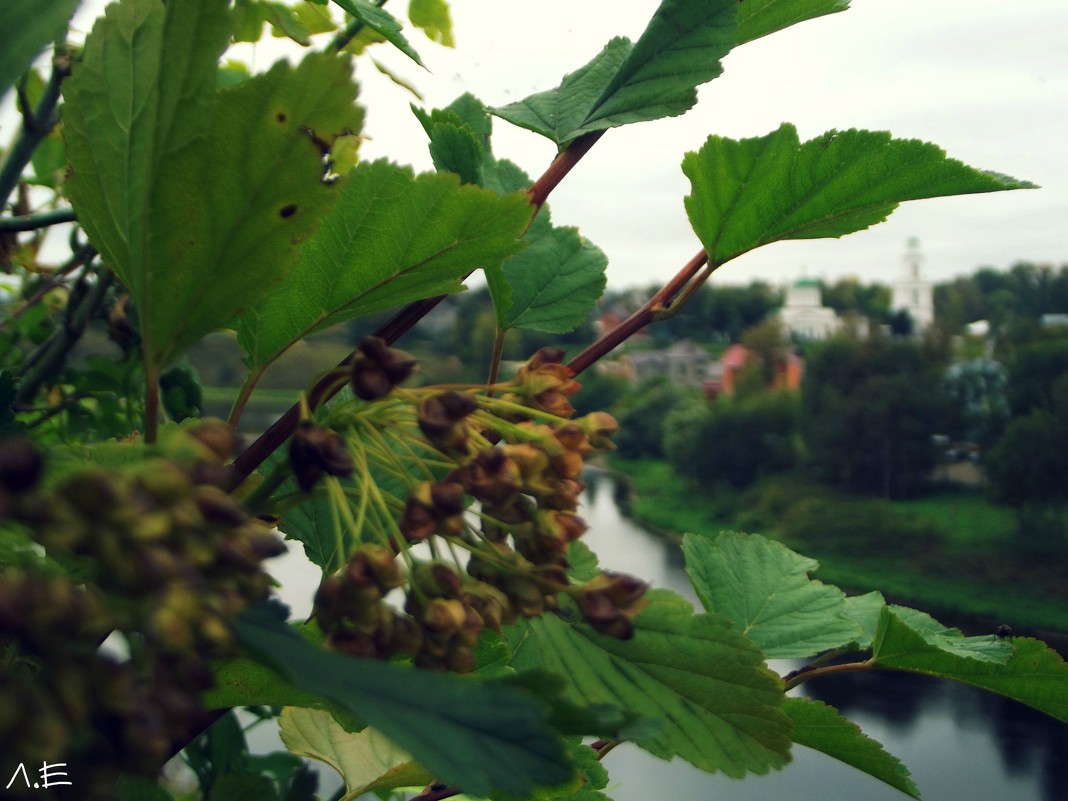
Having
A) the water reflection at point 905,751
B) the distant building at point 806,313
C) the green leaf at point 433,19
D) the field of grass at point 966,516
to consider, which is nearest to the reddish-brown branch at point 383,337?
the green leaf at point 433,19

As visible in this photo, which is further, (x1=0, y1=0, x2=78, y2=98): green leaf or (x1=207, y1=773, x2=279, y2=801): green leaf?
(x1=207, y1=773, x2=279, y2=801): green leaf

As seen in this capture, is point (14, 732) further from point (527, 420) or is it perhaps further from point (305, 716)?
point (305, 716)

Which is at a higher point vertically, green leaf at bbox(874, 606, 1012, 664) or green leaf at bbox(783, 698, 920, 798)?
green leaf at bbox(874, 606, 1012, 664)

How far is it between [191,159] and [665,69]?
0.20 meters

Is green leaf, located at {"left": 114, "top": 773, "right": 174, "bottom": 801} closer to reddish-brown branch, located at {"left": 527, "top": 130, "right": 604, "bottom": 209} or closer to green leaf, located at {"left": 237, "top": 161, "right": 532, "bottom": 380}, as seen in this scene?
green leaf, located at {"left": 237, "top": 161, "right": 532, "bottom": 380}

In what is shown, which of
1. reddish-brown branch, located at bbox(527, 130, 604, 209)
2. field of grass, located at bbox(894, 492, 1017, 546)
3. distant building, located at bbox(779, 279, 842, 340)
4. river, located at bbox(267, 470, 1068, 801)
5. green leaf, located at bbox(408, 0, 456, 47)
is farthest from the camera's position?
distant building, located at bbox(779, 279, 842, 340)

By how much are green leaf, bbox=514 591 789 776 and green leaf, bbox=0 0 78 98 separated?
0.22m

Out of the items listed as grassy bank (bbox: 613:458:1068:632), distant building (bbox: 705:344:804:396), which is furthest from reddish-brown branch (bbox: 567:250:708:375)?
distant building (bbox: 705:344:804:396)

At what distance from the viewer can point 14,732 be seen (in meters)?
0.15

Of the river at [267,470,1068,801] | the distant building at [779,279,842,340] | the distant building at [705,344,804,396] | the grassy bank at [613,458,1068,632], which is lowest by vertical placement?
the river at [267,470,1068,801]

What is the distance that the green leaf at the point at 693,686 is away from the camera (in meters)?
0.30

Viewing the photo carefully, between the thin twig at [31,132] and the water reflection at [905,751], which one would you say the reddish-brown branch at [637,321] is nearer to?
the thin twig at [31,132]

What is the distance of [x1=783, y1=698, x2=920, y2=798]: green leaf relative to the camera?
457 mm

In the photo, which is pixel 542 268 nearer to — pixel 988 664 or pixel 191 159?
pixel 191 159
